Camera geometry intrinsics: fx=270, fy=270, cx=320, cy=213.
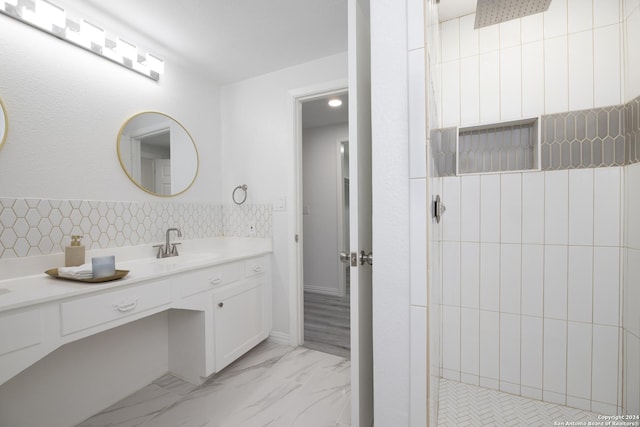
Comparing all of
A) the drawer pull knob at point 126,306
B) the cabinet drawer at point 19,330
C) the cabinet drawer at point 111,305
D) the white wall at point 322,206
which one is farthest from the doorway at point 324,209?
the cabinet drawer at point 19,330

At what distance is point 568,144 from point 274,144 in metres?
2.02

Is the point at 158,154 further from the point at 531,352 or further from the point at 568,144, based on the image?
the point at 531,352

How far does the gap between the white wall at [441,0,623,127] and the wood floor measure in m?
1.95

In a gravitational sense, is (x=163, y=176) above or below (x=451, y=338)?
above

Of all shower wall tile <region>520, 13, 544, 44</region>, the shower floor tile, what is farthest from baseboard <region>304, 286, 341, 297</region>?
shower wall tile <region>520, 13, 544, 44</region>

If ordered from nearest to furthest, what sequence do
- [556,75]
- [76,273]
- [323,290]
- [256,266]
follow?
[76,273]
[556,75]
[256,266]
[323,290]

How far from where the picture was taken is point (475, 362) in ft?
5.69

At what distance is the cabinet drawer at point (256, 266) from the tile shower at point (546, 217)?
1391 millimetres

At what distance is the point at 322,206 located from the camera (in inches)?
156

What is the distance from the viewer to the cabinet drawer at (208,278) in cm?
163

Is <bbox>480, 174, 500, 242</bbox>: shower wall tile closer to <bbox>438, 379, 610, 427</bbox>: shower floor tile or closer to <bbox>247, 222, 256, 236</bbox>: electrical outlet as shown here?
<bbox>438, 379, 610, 427</bbox>: shower floor tile

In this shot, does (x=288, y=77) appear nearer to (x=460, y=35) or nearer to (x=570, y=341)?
(x=460, y=35)

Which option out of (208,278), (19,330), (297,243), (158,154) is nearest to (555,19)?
(297,243)

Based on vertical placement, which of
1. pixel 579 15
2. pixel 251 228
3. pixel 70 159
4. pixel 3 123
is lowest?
pixel 251 228
